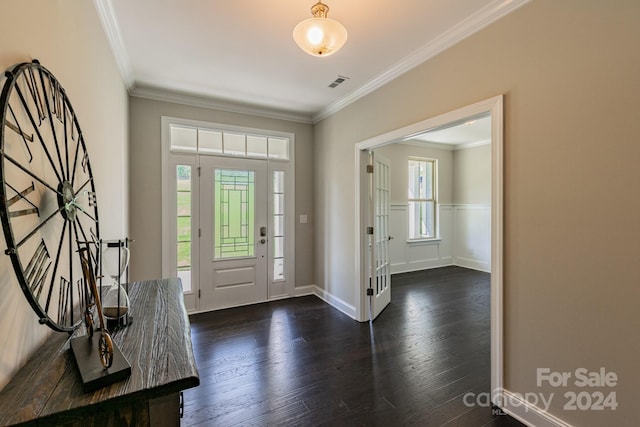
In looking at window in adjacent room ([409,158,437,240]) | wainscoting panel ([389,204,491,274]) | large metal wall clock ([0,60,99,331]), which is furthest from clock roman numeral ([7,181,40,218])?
window in adjacent room ([409,158,437,240])

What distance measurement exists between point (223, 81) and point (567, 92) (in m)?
3.04

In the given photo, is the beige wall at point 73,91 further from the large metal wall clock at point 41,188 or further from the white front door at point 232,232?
the white front door at point 232,232

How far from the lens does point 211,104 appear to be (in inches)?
144

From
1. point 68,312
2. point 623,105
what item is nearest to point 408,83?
point 623,105

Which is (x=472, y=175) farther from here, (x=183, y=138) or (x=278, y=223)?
(x=183, y=138)

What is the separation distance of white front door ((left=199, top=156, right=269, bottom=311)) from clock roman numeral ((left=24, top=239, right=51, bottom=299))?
8.70ft

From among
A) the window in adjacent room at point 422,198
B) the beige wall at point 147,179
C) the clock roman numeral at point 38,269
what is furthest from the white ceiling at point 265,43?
the window in adjacent room at point 422,198

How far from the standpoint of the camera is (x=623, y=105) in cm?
143

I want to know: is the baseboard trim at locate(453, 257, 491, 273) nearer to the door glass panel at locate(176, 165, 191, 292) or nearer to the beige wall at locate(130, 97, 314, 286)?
the door glass panel at locate(176, 165, 191, 292)

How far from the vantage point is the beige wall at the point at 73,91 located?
0.88 meters

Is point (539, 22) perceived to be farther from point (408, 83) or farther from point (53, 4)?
point (53, 4)

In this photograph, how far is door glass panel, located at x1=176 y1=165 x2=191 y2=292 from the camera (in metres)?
3.56

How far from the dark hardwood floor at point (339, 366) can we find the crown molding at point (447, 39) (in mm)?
2699

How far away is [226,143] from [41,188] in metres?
2.91
